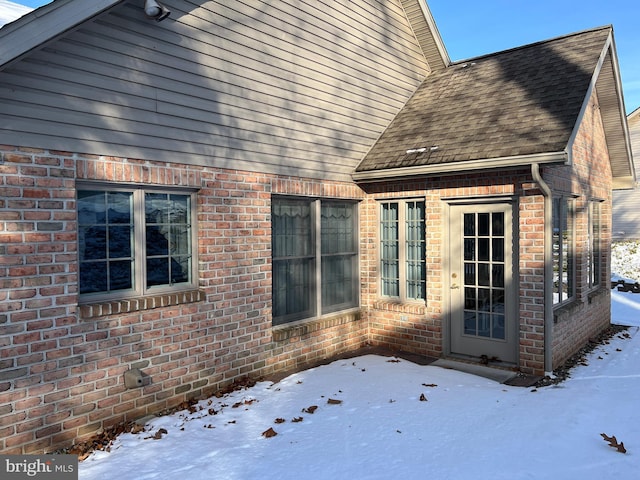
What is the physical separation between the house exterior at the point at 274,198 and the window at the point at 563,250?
0.15 feet

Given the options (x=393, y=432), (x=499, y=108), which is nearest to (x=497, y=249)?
(x=499, y=108)

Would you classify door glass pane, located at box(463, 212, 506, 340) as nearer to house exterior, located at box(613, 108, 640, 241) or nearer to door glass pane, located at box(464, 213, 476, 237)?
door glass pane, located at box(464, 213, 476, 237)

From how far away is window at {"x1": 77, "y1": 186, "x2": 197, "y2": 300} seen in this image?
4.69 m

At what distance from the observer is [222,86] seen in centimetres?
571

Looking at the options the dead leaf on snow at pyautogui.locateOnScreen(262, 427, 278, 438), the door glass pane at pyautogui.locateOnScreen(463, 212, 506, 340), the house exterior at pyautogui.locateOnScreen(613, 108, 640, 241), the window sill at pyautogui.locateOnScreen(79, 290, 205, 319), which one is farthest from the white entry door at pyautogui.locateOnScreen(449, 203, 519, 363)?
the house exterior at pyautogui.locateOnScreen(613, 108, 640, 241)

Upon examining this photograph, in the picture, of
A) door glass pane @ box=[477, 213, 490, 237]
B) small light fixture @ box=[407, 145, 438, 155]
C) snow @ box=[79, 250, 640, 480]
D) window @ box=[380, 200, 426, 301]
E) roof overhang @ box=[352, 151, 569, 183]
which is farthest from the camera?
window @ box=[380, 200, 426, 301]

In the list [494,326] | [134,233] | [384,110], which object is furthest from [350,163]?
[134,233]

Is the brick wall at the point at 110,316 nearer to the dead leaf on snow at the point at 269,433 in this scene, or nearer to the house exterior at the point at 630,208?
the dead leaf on snow at the point at 269,433

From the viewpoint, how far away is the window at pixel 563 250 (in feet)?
23.4

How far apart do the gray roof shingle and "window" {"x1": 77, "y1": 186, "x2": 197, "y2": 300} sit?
3.41 meters

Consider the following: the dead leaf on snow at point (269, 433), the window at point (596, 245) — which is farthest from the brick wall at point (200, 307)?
the dead leaf on snow at point (269, 433)

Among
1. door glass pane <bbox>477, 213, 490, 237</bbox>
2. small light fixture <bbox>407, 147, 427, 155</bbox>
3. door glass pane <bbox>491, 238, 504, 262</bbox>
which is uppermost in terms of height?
small light fixture <bbox>407, 147, 427, 155</bbox>

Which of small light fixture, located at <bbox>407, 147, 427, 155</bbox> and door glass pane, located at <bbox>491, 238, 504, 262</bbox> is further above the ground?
small light fixture, located at <bbox>407, 147, 427, 155</bbox>

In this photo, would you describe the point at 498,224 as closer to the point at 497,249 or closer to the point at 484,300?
the point at 497,249
